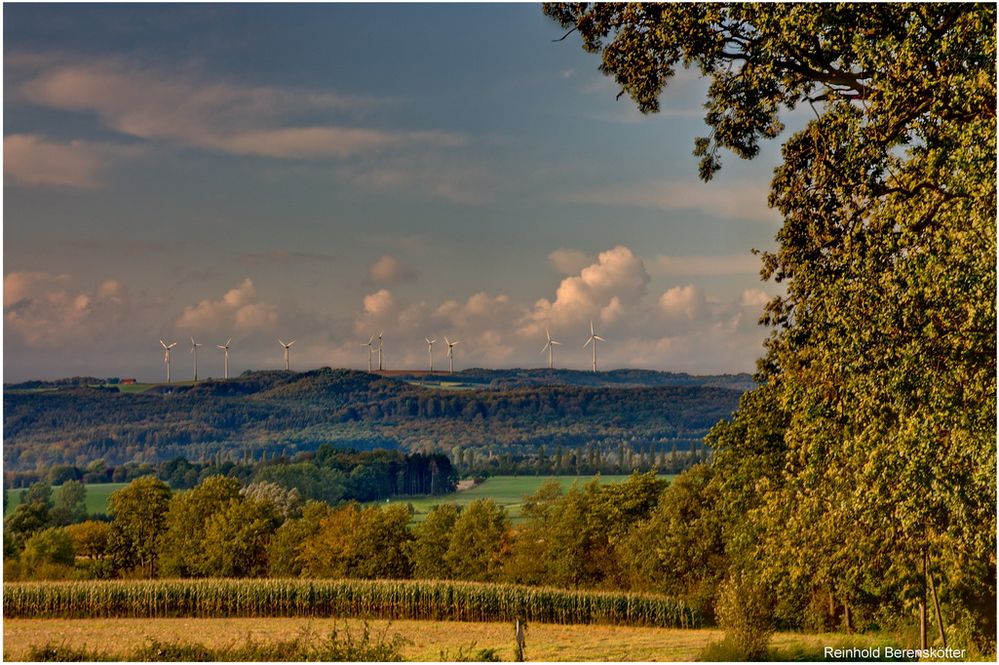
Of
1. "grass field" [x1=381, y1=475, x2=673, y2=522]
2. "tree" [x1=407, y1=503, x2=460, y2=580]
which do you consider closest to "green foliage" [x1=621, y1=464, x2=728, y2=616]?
"tree" [x1=407, y1=503, x2=460, y2=580]

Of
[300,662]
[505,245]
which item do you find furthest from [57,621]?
[505,245]

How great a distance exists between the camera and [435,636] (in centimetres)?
4903

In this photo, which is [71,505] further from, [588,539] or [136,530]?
[588,539]

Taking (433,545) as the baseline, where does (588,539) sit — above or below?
above

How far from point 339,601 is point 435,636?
538 inches

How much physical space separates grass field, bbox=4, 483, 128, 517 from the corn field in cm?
8482

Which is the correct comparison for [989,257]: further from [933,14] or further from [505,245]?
[505,245]

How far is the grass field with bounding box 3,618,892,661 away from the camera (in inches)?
1368

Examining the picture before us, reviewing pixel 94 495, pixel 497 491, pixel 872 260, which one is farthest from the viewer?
pixel 497 491

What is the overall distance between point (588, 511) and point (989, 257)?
59.8 meters

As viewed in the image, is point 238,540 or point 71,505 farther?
point 71,505

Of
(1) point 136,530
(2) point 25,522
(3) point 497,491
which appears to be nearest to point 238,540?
(1) point 136,530

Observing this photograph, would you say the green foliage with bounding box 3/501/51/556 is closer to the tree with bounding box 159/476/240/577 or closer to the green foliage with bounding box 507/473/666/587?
the tree with bounding box 159/476/240/577

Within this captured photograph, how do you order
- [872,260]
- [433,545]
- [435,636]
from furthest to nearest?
[433,545] < [435,636] < [872,260]
